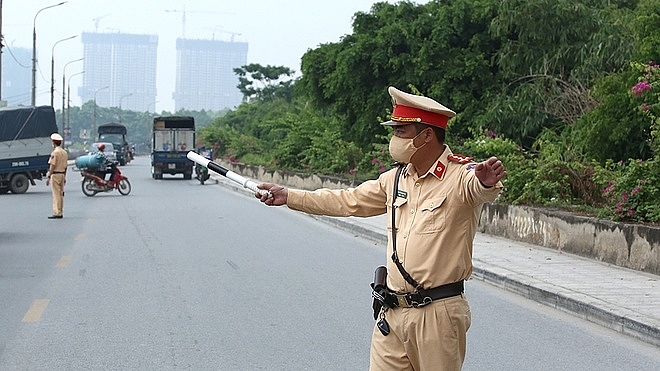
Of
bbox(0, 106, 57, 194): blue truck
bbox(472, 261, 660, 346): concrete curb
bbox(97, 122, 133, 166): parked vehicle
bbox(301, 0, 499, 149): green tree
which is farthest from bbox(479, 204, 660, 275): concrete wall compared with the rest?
bbox(97, 122, 133, 166): parked vehicle

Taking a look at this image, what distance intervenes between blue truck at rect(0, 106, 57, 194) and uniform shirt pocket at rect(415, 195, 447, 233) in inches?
1198

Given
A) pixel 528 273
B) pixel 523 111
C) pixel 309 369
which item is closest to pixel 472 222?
pixel 309 369

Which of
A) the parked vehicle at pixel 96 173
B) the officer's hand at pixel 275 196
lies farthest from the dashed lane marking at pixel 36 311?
the parked vehicle at pixel 96 173

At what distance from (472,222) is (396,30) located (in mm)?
26802

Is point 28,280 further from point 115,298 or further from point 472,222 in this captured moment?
point 472,222

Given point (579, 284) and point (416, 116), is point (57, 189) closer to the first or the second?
point (579, 284)

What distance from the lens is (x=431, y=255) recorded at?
4.92m

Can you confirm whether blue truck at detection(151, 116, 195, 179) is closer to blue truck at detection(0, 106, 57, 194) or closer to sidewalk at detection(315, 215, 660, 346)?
blue truck at detection(0, 106, 57, 194)

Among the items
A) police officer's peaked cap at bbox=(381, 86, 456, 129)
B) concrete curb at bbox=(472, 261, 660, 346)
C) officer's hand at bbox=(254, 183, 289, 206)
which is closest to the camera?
police officer's peaked cap at bbox=(381, 86, 456, 129)

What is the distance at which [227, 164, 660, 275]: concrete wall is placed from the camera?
1305cm

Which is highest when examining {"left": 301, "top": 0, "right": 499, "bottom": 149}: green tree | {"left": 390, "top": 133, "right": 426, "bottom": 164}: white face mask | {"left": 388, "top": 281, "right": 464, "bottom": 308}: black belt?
{"left": 301, "top": 0, "right": 499, "bottom": 149}: green tree

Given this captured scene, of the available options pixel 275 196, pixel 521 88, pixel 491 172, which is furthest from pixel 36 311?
pixel 521 88

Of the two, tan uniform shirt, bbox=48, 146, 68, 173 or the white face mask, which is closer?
the white face mask

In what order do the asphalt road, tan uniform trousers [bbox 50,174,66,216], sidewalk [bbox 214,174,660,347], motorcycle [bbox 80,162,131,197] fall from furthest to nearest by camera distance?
1. motorcycle [bbox 80,162,131,197]
2. tan uniform trousers [bbox 50,174,66,216]
3. sidewalk [bbox 214,174,660,347]
4. the asphalt road
